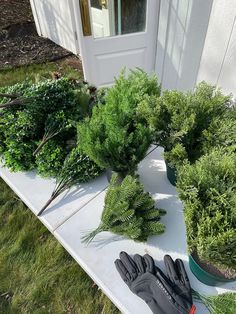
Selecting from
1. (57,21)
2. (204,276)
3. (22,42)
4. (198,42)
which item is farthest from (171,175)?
(22,42)

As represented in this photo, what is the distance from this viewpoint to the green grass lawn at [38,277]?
1518 mm

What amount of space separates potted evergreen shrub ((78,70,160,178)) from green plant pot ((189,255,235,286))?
0.45m

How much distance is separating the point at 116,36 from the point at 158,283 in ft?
8.33

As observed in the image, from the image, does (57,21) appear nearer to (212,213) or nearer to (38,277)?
(38,277)

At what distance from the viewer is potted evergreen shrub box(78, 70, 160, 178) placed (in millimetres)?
1015

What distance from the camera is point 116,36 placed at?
2.70 meters

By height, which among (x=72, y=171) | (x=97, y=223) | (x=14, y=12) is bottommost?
(x=14, y=12)

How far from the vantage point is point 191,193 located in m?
0.79

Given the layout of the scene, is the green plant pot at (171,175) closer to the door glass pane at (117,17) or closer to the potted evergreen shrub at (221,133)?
the potted evergreen shrub at (221,133)

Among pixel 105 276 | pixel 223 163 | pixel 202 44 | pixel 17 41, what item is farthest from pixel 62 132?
pixel 17 41

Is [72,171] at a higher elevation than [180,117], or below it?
below

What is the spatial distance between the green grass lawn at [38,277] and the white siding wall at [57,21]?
2920mm

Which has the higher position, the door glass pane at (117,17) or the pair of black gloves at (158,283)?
the door glass pane at (117,17)

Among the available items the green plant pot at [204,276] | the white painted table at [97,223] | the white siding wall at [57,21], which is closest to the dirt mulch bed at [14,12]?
the white siding wall at [57,21]
